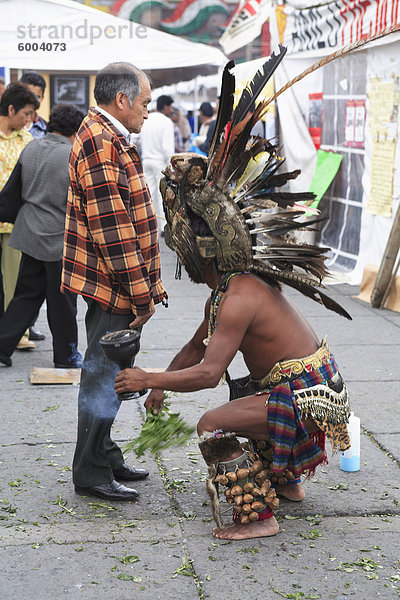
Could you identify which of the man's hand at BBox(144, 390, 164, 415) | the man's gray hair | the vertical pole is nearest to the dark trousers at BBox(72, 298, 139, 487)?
the man's hand at BBox(144, 390, 164, 415)

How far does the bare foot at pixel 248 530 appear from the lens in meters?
3.30

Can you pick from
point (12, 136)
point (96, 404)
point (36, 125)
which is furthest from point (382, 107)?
point (96, 404)

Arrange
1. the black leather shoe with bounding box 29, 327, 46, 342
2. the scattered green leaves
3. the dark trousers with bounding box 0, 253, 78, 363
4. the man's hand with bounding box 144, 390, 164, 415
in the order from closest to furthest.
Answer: the scattered green leaves
the man's hand with bounding box 144, 390, 164, 415
the dark trousers with bounding box 0, 253, 78, 363
the black leather shoe with bounding box 29, 327, 46, 342

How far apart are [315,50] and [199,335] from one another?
689cm

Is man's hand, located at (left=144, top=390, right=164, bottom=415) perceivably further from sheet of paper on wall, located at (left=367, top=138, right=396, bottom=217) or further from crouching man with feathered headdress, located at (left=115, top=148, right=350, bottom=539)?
sheet of paper on wall, located at (left=367, top=138, right=396, bottom=217)

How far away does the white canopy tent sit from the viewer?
8969mm

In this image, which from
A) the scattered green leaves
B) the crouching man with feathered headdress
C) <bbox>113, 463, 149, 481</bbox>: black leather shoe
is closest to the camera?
the scattered green leaves

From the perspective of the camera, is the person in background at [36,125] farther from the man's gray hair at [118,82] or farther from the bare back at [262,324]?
the bare back at [262,324]

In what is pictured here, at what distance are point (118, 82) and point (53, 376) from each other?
2637 millimetres

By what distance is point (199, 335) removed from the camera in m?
3.61

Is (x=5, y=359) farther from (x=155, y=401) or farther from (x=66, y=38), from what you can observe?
(x=66, y=38)

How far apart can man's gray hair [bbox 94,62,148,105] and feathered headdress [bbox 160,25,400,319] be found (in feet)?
1.30

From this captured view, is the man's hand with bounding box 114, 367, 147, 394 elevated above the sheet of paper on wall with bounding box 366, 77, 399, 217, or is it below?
below

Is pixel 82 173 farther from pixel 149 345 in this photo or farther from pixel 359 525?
pixel 149 345
